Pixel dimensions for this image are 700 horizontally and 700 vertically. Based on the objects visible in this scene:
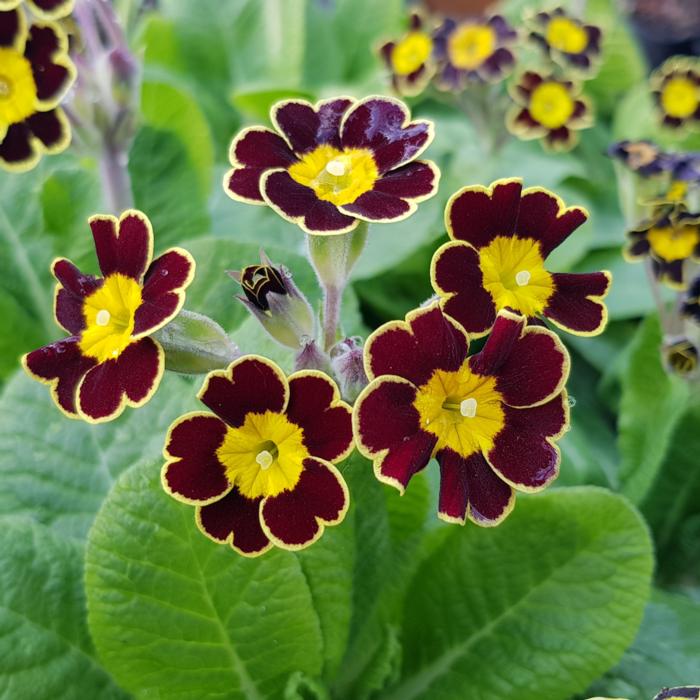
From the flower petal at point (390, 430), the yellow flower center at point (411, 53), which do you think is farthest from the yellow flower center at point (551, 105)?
the flower petal at point (390, 430)

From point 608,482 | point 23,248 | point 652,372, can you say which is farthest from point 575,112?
point 23,248

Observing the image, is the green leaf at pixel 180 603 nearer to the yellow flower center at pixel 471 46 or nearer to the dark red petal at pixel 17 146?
the dark red petal at pixel 17 146

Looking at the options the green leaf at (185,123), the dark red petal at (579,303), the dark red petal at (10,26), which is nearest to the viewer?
the dark red petal at (579,303)

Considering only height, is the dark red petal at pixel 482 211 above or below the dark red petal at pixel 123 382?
above

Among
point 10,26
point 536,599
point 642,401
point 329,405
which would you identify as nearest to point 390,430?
point 329,405

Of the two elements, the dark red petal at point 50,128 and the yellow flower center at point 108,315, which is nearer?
the yellow flower center at point 108,315

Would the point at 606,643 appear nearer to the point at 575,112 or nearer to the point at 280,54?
the point at 575,112
